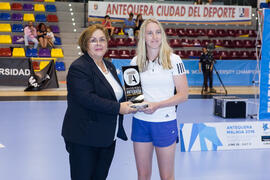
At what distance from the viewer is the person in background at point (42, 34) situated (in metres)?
14.8

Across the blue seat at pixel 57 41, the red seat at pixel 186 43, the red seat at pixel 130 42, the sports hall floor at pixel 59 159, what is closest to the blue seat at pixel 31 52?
the blue seat at pixel 57 41

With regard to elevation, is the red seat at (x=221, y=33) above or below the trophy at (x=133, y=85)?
above

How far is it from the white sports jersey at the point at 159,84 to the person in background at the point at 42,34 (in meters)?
12.6

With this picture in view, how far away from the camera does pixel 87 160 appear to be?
2.68 meters

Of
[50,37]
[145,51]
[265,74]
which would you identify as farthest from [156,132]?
[50,37]

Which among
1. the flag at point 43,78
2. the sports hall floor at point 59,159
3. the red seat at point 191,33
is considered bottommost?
the sports hall floor at point 59,159

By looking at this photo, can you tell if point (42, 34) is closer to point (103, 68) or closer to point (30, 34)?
point (30, 34)

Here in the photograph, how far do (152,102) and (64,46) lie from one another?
13686 millimetres

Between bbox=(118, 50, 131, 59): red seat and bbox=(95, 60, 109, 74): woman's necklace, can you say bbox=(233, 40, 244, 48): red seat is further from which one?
bbox=(95, 60, 109, 74): woman's necklace

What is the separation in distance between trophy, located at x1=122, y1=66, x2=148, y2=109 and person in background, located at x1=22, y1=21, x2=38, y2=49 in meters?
12.9

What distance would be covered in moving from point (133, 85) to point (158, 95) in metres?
0.23

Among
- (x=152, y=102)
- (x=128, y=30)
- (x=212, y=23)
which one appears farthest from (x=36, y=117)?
(x=212, y=23)

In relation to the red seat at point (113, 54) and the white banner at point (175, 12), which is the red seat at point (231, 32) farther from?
the red seat at point (113, 54)

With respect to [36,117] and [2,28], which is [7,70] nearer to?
[2,28]
